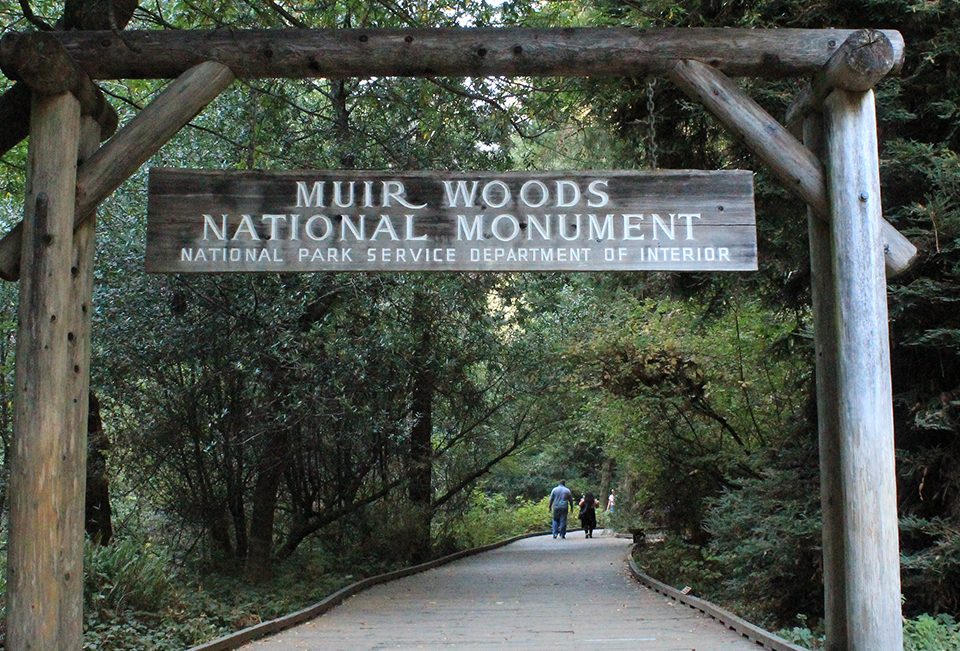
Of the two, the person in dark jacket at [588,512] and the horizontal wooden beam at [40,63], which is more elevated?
the horizontal wooden beam at [40,63]

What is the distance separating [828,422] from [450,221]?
2415 mm

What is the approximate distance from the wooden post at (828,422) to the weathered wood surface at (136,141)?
349 cm

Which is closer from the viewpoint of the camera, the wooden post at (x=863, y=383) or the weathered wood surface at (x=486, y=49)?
the wooden post at (x=863, y=383)

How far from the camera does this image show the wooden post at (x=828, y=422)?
5215 mm

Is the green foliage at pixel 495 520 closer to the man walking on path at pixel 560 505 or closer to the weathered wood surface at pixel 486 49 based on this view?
the man walking on path at pixel 560 505

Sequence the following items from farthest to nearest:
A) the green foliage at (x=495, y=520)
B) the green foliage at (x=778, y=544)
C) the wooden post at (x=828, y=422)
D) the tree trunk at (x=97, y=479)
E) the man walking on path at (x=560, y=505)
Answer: the man walking on path at (x=560, y=505) < the green foliage at (x=495, y=520) < the tree trunk at (x=97, y=479) < the green foliage at (x=778, y=544) < the wooden post at (x=828, y=422)

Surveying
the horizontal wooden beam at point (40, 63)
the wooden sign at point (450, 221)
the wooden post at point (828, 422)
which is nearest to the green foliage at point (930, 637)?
the wooden post at point (828, 422)

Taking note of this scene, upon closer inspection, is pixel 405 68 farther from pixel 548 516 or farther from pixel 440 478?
pixel 548 516

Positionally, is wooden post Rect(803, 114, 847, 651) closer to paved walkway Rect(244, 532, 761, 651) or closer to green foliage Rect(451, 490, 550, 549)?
paved walkway Rect(244, 532, 761, 651)

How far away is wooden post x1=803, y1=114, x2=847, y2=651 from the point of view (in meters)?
5.21

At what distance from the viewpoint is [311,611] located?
10.4 meters

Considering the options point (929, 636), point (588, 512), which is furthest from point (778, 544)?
point (588, 512)

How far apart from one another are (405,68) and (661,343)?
10135mm

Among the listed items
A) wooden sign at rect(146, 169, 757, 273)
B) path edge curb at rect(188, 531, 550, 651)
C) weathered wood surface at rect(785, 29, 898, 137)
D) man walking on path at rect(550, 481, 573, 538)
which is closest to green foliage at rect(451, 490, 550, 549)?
man walking on path at rect(550, 481, 573, 538)
